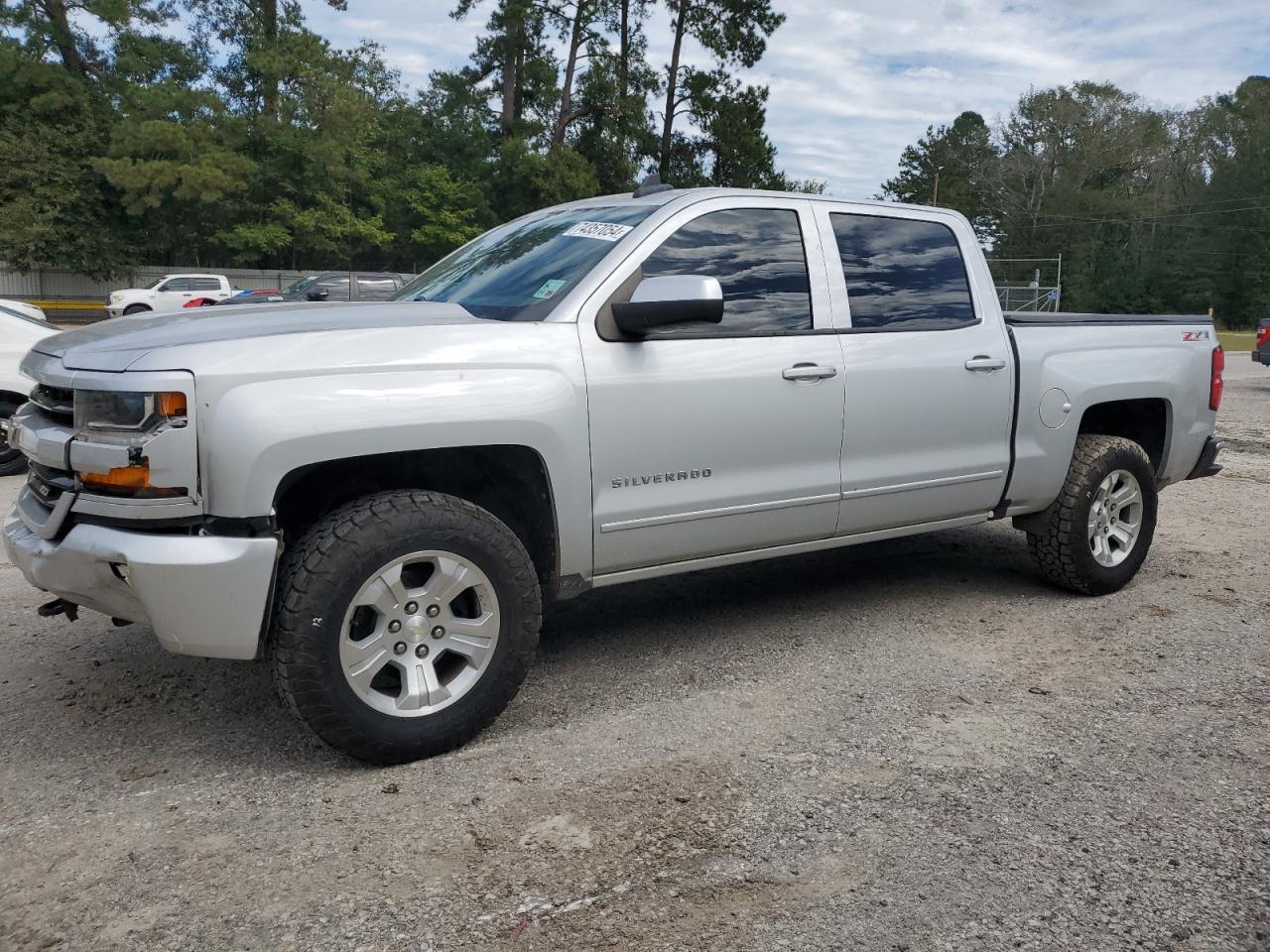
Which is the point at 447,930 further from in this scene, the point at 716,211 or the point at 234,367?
the point at 716,211

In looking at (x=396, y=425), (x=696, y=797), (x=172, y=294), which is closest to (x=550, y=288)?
(x=396, y=425)

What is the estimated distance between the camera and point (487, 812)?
304 cm

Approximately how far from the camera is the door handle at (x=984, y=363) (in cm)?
465

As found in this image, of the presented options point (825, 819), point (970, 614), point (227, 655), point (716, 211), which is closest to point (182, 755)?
point (227, 655)

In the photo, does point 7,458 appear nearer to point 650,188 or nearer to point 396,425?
point 650,188

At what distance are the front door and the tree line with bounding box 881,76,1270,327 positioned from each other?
66.9 m

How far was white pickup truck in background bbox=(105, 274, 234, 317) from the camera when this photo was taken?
33844 mm

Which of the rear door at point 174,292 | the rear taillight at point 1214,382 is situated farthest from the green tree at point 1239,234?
the rear taillight at point 1214,382

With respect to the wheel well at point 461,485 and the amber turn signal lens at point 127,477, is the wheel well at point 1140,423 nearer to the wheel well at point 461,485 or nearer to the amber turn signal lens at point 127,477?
the wheel well at point 461,485

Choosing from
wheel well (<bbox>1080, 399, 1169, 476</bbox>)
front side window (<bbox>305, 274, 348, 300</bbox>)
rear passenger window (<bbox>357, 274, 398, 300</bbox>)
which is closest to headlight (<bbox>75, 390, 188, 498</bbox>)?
wheel well (<bbox>1080, 399, 1169, 476</bbox>)

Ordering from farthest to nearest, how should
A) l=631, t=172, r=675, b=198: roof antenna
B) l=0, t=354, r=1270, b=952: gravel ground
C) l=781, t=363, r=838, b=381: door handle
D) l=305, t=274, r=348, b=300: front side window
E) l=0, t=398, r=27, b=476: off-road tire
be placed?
l=305, t=274, r=348, b=300: front side window < l=0, t=398, r=27, b=476: off-road tire < l=631, t=172, r=675, b=198: roof antenna < l=781, t=363, r=838, b=381: door handle < l=0, t=354, r=1270, b=952: gravel ground

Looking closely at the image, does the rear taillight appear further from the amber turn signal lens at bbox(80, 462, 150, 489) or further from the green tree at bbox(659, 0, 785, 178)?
the green tree at bbox(659, 0, 785, 178)

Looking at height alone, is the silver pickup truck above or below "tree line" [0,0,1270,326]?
below

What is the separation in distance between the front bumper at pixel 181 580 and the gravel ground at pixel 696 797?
513 millimetres
